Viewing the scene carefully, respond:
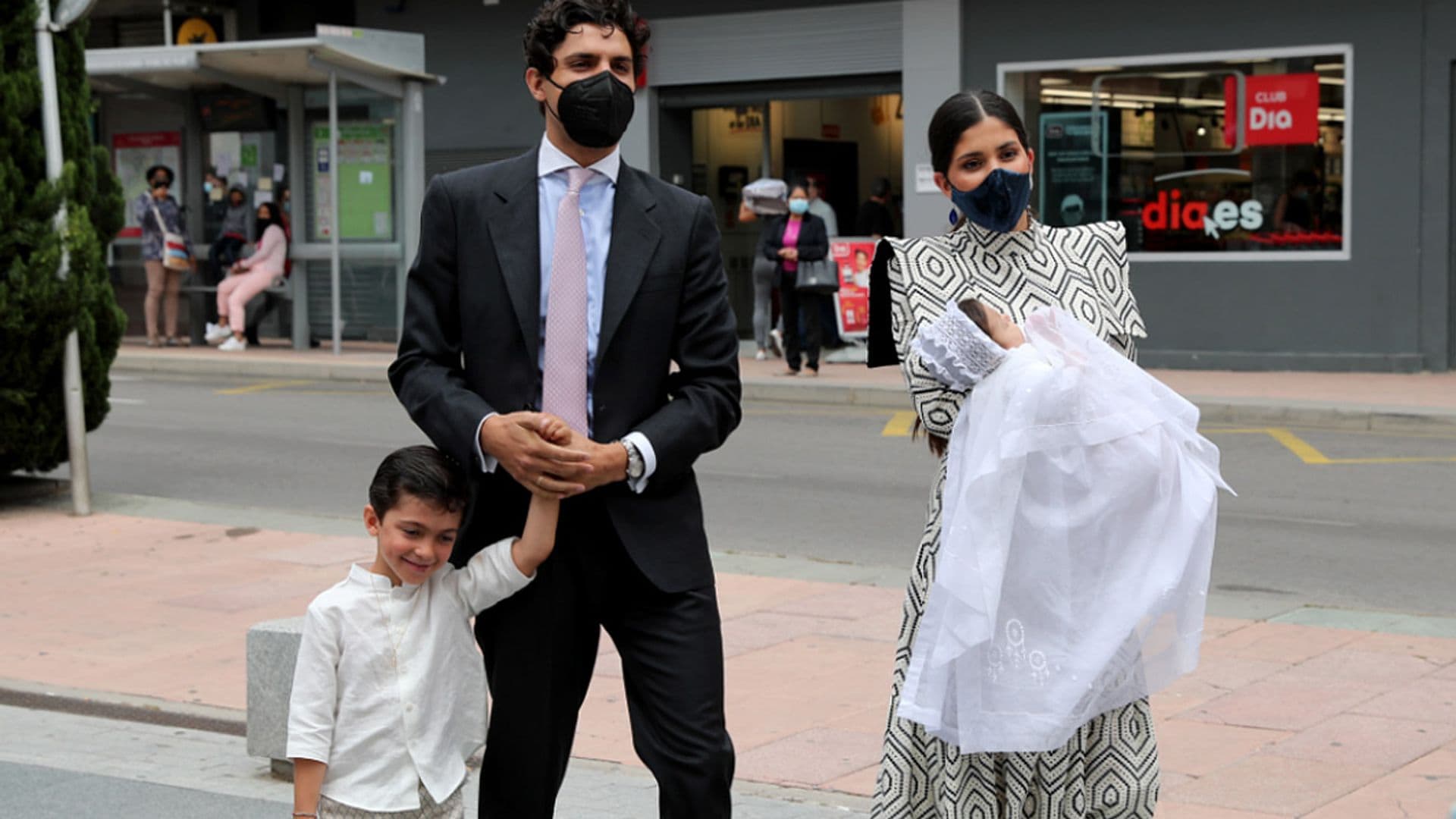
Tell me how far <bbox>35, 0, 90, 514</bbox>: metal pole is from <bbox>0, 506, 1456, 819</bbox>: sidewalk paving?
86 centimetres

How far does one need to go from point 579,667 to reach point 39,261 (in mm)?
7895

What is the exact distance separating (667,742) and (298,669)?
752 millimetres

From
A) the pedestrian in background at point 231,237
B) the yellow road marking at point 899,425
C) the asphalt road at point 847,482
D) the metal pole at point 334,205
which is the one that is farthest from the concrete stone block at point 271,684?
the pedestrian in background at point 231,237

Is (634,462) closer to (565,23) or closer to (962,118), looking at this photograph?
(565,23)

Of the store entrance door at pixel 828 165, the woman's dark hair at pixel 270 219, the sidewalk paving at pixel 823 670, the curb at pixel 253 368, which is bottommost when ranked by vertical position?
the sidewalk paving at pixel 823 670

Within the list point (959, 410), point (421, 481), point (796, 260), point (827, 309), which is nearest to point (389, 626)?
point (421, 481)

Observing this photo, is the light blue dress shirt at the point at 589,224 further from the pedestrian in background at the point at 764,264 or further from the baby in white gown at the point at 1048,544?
the pedestrian in background at the point at 764,264

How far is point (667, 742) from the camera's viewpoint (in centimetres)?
365

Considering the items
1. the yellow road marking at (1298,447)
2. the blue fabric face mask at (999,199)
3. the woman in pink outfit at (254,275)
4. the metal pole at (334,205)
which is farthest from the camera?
the woman in pink outfit at (254,275)

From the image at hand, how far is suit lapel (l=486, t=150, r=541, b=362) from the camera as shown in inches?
143

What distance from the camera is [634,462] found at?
11.7ft

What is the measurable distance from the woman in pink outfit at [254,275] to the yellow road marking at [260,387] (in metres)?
2.77

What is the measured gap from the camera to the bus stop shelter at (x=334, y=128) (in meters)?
20.3

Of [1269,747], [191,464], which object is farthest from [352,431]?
[1269,747]
